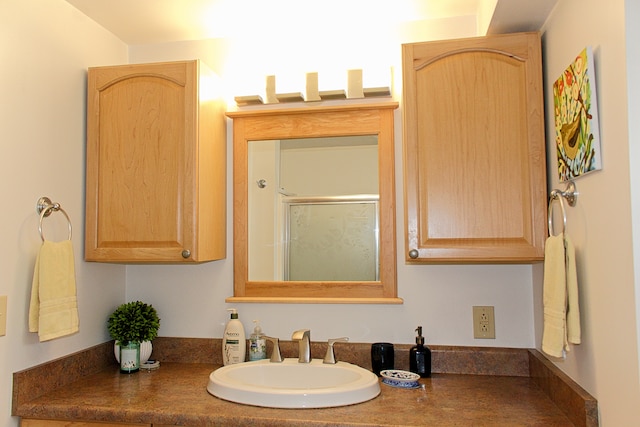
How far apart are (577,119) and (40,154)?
1.67 meters

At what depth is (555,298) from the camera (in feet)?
4.47

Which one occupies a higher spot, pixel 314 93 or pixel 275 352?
pixel 314 93

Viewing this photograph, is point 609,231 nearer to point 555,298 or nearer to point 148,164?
point 555,298

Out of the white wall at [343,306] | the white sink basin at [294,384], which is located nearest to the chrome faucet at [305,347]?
the white sink basin at [294,384]

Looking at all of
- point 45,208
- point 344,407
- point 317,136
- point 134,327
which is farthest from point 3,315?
point 317,136

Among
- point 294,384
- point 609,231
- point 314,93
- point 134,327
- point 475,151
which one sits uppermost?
point 314,93

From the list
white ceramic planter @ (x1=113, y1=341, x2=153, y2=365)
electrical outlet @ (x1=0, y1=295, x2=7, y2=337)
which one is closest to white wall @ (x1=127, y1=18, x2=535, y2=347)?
white ceramic planter @ (x1=113, y1=341, x2=153, y2=365)

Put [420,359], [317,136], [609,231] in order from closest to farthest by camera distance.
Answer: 1. [609,231]
2. [420,359]
3. [317,136]

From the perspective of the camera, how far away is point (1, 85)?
5.14 ft

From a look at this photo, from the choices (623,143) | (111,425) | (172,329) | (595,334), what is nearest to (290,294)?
(172,329)

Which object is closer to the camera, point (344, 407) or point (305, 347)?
point (344, 407)

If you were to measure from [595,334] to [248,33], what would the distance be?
5.63ft

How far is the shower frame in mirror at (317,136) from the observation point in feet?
6.62

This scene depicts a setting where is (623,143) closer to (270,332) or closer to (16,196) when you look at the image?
(270,332)
